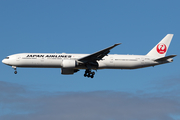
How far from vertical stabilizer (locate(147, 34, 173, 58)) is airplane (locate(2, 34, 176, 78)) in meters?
0.67

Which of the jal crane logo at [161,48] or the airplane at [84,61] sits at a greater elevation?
the jal crane logo at [161,48]

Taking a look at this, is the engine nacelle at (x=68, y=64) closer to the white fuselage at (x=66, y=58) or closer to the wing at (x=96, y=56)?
the white fuselage at (x=66, y=58)

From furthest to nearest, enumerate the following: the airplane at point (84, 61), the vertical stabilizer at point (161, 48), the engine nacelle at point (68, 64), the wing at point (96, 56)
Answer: the vertical stabilizer at point (161, 48)
the airplane at point (84, 61)
the engine nacelle at point (68, 64)
the wing at point (96, 56)

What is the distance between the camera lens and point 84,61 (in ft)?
181

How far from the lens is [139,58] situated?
57562mm

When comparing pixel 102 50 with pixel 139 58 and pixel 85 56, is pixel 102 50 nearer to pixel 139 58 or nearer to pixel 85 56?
pixel 85 56

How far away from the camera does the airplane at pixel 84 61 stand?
5476 cm

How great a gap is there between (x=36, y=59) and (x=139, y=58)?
14.8 m

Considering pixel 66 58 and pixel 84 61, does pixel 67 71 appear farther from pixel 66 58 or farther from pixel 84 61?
pixel 84 61

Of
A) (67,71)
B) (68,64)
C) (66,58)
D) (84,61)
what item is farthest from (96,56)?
(67,71)

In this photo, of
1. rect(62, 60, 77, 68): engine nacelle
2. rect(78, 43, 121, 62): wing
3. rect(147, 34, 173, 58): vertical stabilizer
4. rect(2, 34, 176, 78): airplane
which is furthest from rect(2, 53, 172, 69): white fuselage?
rect(147, 34, 173, 58): vertical stabilizer

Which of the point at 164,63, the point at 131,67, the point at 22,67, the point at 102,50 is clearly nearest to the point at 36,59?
the point at 22,67

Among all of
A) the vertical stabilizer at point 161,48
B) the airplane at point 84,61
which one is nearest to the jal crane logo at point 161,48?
the vertical stabilizer at point 161,48

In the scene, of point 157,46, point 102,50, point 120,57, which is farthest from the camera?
point 157,46
